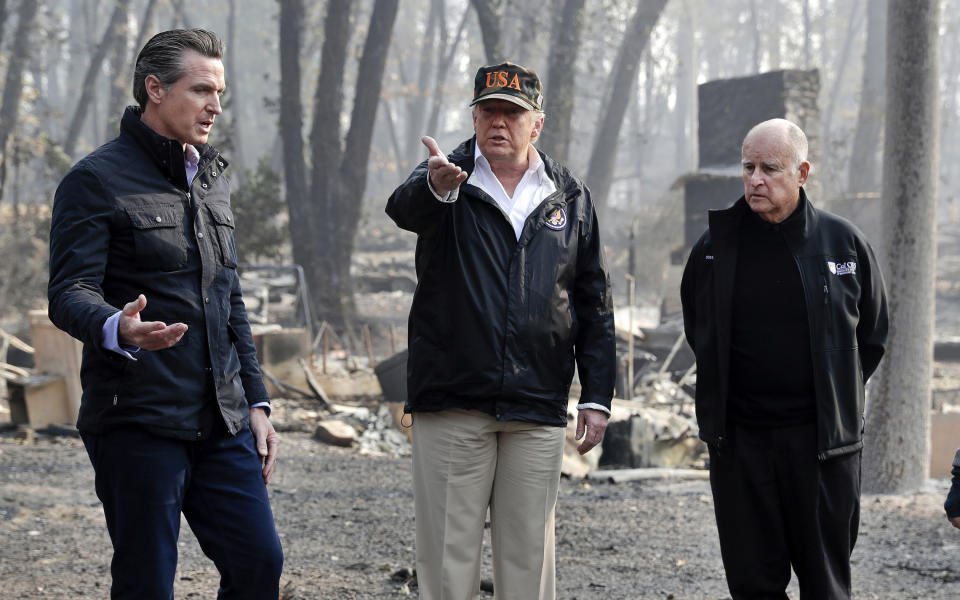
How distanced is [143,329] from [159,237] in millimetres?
421

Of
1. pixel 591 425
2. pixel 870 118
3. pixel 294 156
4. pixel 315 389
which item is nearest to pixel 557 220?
pixel 591 425

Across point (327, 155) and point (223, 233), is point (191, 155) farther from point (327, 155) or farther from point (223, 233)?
point (327, 155)

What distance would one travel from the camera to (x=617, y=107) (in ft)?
71.6

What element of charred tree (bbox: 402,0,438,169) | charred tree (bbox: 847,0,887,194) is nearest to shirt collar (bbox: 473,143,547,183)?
charred tree (bbox: 847,0,887,194)

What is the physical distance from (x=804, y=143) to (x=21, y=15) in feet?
80.4

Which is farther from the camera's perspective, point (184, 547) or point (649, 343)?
point (649, 343)

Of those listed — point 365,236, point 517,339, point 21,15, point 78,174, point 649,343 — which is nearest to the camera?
point 78,174

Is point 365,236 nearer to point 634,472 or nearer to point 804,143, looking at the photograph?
point 634,472

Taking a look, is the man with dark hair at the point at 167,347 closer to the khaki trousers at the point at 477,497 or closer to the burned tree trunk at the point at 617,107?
the khaki trousers at the point at 477,497

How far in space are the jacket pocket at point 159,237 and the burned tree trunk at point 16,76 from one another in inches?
731

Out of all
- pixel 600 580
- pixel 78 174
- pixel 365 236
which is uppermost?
pixel 365 236

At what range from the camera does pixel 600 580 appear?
18.4ft

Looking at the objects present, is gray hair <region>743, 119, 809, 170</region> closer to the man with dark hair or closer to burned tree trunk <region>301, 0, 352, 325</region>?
the man with dark hair

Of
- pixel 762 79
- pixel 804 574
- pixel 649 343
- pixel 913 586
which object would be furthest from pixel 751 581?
pixel 762 79
